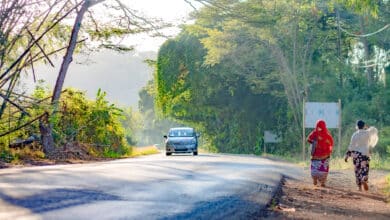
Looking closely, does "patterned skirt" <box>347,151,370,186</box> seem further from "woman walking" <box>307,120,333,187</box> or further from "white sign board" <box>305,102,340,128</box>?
"white sign board" <box>305,102,340,128</box>

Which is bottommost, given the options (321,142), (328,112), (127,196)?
(127,196)

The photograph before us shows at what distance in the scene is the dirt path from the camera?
1162 centimetres

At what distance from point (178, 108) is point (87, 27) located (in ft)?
102

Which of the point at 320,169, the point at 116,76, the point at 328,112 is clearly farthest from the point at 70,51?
the point at 116,76

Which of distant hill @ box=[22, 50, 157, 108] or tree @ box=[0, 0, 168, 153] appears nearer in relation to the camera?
tree @ box=[0, 0, 168, 153]

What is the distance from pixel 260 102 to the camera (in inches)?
2131

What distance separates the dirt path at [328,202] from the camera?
11625mm

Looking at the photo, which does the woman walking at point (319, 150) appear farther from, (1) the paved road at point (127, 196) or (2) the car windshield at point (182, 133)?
(2) the car windshield at point (182, 133)

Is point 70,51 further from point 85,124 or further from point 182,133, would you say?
point 182,133

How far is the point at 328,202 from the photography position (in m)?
14.1

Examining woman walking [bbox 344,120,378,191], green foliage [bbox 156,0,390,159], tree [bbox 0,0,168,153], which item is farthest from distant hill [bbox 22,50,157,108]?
woman walking [bbox 344,120,378,191]

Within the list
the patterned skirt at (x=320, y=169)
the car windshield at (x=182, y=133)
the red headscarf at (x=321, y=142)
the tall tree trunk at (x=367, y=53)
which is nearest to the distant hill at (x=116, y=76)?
the tall tree trunk at (x=367, y=53)

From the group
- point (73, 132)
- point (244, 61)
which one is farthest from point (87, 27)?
point (244, 61)

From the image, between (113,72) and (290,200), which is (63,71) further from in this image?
(113,72)
